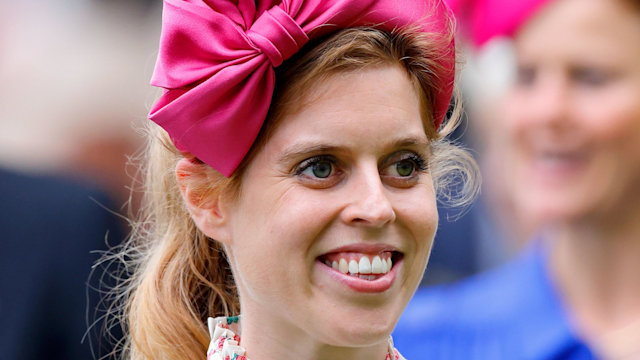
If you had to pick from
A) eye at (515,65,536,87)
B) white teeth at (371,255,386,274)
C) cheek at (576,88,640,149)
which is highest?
eye at (515,65,536,87)

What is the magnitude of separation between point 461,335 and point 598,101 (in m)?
1.17

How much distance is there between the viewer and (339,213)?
2.80m

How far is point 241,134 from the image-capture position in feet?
9.35

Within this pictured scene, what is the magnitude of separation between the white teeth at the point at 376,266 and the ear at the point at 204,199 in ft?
1.29

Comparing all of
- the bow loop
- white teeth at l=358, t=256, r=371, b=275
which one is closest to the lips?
white teeth at l=358, t=256, r=371, b=275

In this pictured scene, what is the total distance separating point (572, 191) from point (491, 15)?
0.79 metres

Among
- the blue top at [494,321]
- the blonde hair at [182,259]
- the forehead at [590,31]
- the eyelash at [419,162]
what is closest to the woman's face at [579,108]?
the forehead at [590,31]

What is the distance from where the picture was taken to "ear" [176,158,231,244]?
2.99 meters

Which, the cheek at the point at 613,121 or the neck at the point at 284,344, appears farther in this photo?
the cheek at the point at 613,121

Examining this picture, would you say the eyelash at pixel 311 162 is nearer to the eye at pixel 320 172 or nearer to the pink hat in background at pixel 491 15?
the eye at pixel 320 172

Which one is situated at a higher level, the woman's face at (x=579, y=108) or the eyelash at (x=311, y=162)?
the woman's face at (x=579, y=108)

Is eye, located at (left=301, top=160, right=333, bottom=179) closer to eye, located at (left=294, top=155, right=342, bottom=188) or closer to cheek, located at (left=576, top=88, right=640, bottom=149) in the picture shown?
eye, located at (left=294, top=155, right=342, bottom=188)

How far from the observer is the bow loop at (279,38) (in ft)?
9.23

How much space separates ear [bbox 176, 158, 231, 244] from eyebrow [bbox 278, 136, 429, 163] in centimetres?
24
